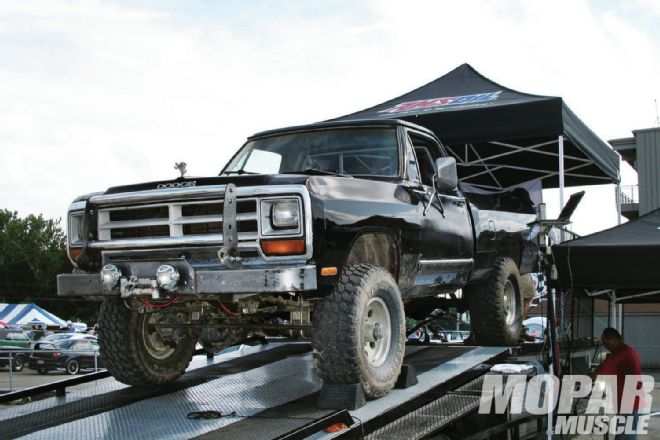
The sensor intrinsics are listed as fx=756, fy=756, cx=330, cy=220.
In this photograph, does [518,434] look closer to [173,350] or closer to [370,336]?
[370,336]

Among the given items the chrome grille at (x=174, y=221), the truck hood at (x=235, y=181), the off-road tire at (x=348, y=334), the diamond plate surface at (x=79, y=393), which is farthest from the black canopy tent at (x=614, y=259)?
the chrome grille at (x=174, y=221)

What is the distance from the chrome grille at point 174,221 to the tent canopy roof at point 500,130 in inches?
227

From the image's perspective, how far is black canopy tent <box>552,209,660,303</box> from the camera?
627cm

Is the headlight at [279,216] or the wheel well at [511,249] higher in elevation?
the headlight at [279,216]

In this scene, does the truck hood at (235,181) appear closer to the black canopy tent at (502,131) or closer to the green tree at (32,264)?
the black canopy tent at (502,131)

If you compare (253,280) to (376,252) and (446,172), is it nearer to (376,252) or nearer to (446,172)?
(376,252)

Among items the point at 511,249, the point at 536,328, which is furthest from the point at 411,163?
the point at 536,328

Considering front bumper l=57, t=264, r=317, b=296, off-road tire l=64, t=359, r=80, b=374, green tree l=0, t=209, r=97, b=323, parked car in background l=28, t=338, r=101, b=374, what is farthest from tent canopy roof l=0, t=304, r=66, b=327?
front bumper l=57, t=264, r=317, b=296

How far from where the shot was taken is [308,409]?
438cm

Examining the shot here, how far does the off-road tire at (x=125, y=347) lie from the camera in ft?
17.0

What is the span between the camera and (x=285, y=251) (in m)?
4.25
